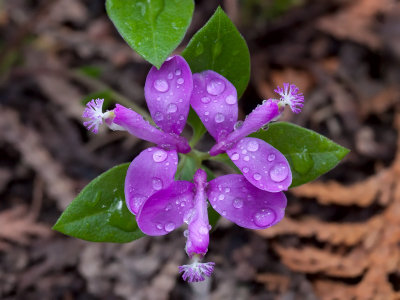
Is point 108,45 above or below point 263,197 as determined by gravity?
above

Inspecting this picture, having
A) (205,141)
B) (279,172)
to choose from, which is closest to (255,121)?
(279,172)

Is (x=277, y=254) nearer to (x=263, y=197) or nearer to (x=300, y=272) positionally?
(x=300, y=272)

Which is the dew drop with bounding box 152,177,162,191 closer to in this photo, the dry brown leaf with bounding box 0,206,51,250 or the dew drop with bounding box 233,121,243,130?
the dew drop with bounding box 233,121,243,130

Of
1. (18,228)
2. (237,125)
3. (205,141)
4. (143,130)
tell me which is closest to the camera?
(143,130)

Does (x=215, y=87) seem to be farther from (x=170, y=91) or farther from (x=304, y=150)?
(x=304, y=150)

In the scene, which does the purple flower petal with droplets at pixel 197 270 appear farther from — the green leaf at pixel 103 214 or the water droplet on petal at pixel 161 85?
the water droplet on petal at pixel 161 85

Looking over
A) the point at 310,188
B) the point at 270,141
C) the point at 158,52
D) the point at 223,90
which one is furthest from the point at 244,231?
the point at 158,52

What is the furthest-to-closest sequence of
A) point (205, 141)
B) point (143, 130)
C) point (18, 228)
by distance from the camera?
point (205, 141) < point (18, 228) < point (143, 130)
